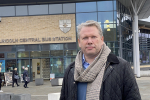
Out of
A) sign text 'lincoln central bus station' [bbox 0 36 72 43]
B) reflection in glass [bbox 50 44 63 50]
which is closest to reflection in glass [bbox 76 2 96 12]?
sign text 'lincoln central bus station' [bbox 0 36 72 43]

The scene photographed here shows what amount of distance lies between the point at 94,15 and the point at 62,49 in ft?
14.9

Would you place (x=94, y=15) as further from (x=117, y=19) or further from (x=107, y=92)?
(x=107, y=92)

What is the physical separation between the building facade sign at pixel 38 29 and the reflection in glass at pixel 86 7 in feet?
3.08


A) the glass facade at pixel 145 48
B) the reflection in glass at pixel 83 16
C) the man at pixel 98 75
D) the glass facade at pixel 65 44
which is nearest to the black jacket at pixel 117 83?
the man at pixel 98 75

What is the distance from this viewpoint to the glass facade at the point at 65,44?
837 inches

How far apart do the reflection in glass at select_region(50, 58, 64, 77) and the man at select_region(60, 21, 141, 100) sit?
771 inches

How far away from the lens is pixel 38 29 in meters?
22.3

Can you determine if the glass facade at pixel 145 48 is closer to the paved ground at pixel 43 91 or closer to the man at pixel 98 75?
the paved ground at pixel 43 91

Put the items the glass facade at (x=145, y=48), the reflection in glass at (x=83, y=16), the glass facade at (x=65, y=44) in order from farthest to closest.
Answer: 1. the glass facade at (x=145, y=48)
2. the reflection in glass at (x=83, y=16)
3. the glass facade at (x=65, y=44)

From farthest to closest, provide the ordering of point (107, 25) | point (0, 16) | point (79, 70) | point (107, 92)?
point (0, 16), point (107, 25), point (79, 70), point (107, 92)

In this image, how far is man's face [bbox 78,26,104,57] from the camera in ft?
8.23

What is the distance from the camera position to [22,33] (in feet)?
73.5

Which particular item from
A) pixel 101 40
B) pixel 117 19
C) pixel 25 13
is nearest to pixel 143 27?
pixel 117 19

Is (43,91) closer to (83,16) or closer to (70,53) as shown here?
(70,53)
